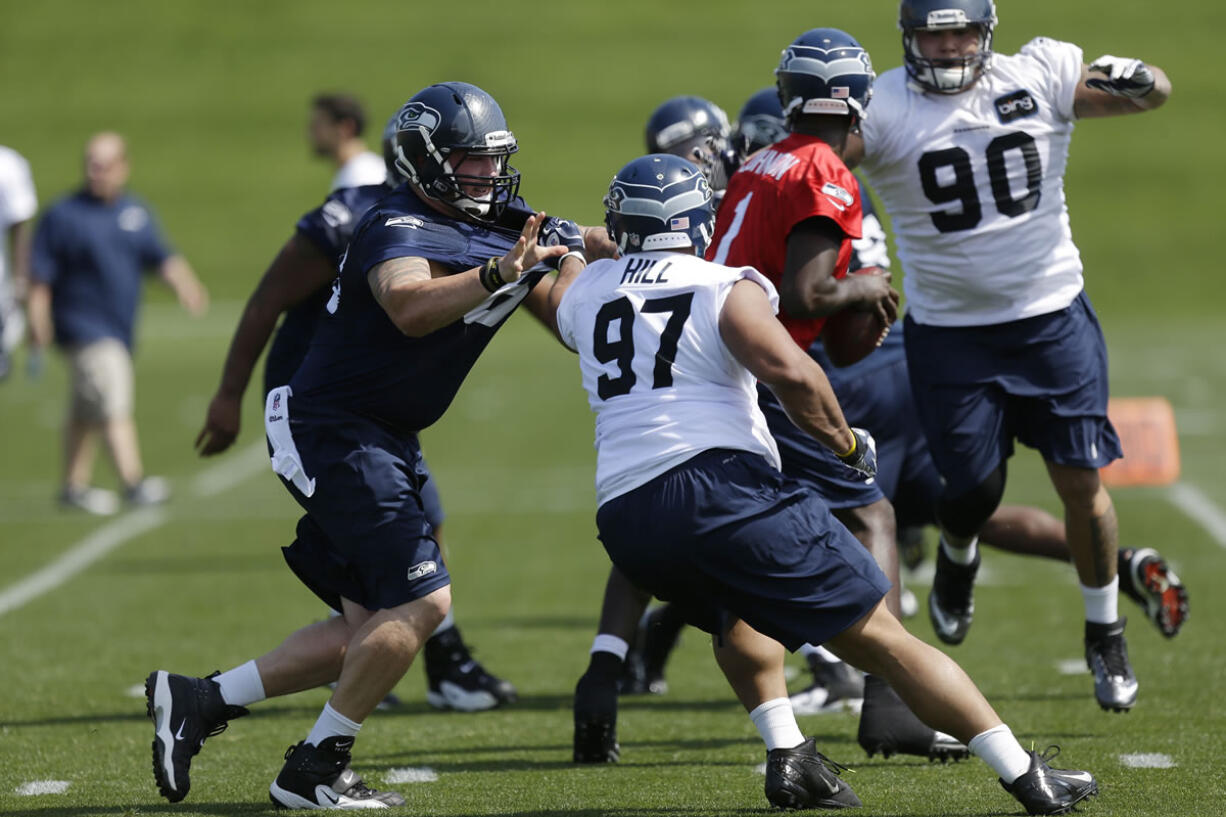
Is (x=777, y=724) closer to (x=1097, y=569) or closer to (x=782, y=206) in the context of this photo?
(x=782, y=206)

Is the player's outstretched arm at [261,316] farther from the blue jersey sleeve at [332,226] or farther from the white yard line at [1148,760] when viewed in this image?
the white yard line at [1148,760]

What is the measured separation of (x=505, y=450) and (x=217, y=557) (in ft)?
14.0

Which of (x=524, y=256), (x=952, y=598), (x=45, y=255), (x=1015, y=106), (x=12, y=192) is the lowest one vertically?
(x=45, y=255)

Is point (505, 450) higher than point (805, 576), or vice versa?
point (805, 576)

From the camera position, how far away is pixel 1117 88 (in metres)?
5.29

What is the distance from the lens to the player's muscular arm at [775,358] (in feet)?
13.1

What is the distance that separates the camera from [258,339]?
5.82 m

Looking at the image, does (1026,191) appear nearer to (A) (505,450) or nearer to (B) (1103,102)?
(B) (1103,102)

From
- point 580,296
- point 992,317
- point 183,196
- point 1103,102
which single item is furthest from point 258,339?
point 183,196

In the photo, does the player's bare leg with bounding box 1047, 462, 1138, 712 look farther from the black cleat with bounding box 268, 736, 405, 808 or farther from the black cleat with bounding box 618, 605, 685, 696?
the black cleat with bounding box 268, 736, 405, 808

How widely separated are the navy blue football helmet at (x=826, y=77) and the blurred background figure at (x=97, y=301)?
23.3ft

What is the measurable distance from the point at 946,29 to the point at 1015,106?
12.6 inches

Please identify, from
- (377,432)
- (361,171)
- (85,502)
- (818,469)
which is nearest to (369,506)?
(377,432)

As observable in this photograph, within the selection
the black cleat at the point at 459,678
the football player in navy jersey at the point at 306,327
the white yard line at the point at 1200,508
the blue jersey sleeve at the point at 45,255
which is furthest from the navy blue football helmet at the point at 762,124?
the blue jersey sleeve at the point at 45,255
